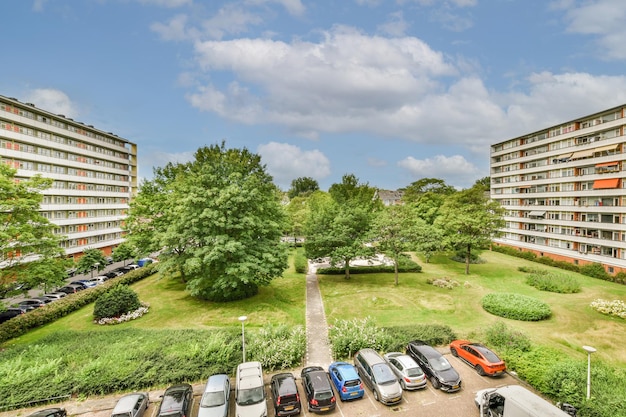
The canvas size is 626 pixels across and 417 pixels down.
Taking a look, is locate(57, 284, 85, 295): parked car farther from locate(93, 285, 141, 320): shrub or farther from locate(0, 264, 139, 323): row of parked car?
locate(93, 285, 141, 320): shrub

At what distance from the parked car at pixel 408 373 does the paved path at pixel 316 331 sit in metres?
4.29

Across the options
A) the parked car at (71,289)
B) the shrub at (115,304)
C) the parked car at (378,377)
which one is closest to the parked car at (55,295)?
the parked car at (71,289)

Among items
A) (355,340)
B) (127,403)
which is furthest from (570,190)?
(127,403)

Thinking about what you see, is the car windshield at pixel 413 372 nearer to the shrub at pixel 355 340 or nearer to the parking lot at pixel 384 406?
the parking lot at pixel 384 406

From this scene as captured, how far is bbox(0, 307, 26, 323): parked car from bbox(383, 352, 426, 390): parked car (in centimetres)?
3305

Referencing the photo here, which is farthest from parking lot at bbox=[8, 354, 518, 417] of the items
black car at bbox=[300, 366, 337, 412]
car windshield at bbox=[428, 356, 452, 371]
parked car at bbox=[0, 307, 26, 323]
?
parked car at bbox=[0, 307, 26, 323]

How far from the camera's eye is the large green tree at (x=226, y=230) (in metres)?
27.6

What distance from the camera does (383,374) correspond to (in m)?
16.0

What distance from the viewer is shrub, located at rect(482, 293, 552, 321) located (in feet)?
87.1

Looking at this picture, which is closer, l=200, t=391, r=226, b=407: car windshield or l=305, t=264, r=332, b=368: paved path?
l=200, t=391, r=226, b=407: car windshield

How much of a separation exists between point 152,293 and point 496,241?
6314cm

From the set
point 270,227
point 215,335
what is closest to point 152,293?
point 270,227

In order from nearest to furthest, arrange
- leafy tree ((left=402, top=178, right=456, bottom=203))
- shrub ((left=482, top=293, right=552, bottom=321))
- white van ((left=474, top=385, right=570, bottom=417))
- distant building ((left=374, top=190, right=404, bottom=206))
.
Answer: white van ((left=474, top=385, right=570, bottom=417)), shrub ((left=482, top=293, right=552, bottom=321)), leafy tree ((left=402, top=178, right=456, bottom=203)), distant building ((left=374, top=190, right=404, bottom=206))

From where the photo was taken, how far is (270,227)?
3130 cm
